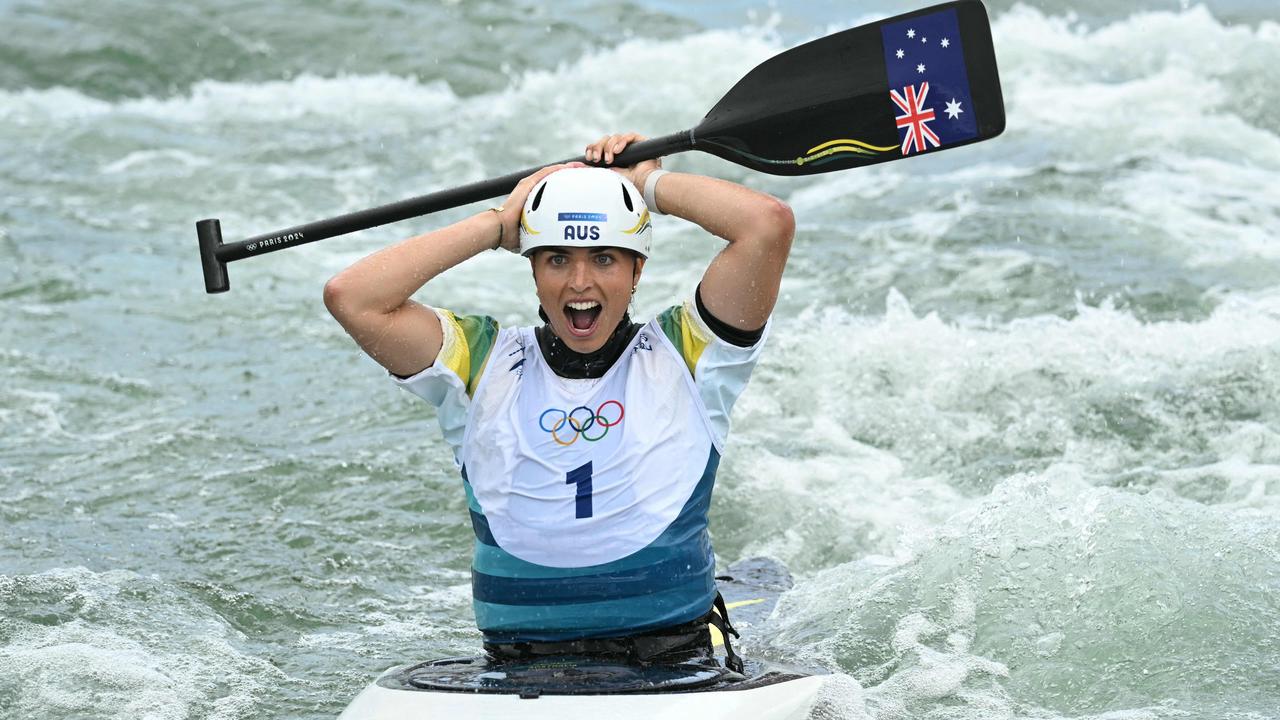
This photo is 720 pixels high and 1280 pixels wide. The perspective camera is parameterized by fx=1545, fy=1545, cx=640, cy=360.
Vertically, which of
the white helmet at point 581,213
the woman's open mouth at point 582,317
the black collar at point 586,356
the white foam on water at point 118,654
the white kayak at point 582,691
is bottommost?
the white foam on water at point 118,654

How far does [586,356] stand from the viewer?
357 centimetres

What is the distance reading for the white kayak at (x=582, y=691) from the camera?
10.7 feet

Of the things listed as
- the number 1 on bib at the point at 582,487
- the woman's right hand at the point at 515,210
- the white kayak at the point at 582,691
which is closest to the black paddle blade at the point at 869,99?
the woman's right hand at the point at 515,210

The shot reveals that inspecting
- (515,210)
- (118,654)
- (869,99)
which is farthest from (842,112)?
(118,654)

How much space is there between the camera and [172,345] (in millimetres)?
8984

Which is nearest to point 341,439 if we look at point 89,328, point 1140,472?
point 89,328

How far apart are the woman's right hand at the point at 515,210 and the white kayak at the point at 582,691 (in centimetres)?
96

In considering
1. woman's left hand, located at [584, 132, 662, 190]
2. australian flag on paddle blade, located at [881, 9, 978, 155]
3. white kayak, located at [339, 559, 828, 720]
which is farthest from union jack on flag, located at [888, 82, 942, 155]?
white kayak, located at [339, 559, 828, 720]

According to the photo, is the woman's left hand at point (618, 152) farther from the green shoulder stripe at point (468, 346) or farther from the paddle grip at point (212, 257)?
the paddle grip at point (212, 257)

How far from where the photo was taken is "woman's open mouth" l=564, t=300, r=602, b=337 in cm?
348

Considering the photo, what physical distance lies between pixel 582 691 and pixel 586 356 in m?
0.77

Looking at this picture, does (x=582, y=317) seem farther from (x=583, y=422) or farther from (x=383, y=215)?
(x=383, y=215)

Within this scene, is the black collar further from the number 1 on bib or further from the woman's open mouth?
the number 1 on bib

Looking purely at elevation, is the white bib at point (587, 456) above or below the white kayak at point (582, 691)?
above
